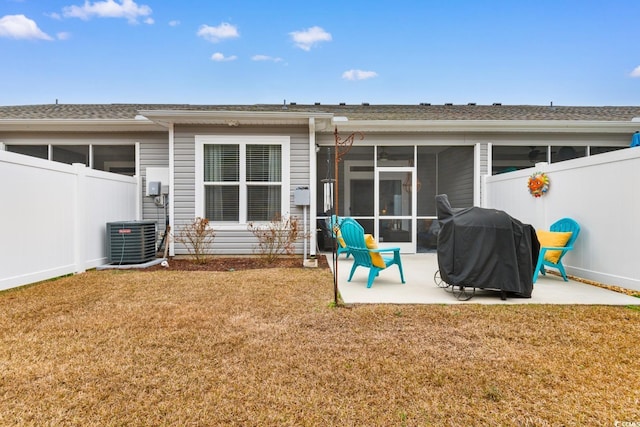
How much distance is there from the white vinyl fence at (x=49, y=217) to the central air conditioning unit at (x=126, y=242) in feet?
0.66

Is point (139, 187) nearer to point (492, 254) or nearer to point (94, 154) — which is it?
point (94, 154)

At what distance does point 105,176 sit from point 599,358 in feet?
25.8

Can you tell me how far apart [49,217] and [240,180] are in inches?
136

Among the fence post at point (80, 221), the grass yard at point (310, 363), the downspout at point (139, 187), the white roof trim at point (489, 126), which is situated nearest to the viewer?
the grass yard at point (310, 363)

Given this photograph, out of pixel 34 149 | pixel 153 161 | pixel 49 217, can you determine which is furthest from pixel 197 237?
pixel 34 149

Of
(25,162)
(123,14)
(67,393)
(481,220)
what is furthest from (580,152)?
(123,14)

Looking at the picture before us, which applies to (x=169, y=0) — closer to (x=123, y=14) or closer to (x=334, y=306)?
(x=123, y=14)

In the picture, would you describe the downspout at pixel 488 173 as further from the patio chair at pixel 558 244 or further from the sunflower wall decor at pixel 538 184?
the patio chair at pixel 558 244

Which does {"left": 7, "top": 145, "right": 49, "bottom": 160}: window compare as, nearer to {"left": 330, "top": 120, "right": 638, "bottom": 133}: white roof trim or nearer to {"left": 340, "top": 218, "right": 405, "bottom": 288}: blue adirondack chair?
{"left": 330, "top": 120, "right": 638, "bottom": 133}: white roof trim

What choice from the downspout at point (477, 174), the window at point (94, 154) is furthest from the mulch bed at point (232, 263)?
the downspout at point (477, 174)

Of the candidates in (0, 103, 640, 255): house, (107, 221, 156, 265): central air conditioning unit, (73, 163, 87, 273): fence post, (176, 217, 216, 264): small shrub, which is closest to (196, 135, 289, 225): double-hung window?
(0, 103, 640, 255): house

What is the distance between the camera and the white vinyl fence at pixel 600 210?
463cm

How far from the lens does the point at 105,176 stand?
271 inches

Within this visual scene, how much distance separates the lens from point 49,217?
533cm
